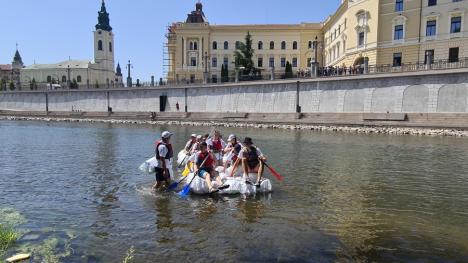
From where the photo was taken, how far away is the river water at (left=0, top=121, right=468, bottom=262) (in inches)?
307

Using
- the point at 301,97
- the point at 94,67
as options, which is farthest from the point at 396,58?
the point at 94,67

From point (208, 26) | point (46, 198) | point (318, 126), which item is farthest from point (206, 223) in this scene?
point (208, 26)

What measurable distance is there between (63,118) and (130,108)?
10.2 meters

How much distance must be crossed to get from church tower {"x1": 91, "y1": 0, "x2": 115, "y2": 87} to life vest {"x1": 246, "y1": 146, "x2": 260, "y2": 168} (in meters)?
110

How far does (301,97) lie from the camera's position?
4628 centimetres

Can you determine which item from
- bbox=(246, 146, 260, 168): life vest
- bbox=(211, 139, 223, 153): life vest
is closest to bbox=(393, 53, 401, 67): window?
bbox=(211, 139, 223, 153): life vest

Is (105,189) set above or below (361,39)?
below

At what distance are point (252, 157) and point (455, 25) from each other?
47.1 metres

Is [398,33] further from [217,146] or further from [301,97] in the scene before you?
[217,146]

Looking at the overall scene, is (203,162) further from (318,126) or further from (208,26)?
(208,26)

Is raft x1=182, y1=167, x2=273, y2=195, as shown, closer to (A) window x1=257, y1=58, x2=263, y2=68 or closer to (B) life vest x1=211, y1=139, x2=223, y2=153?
(B) life vest x1=211, y1=139, x2=223, y2=153

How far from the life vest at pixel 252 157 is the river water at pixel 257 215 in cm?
114

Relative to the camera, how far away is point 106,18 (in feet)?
386

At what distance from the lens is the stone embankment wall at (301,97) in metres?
36.2
